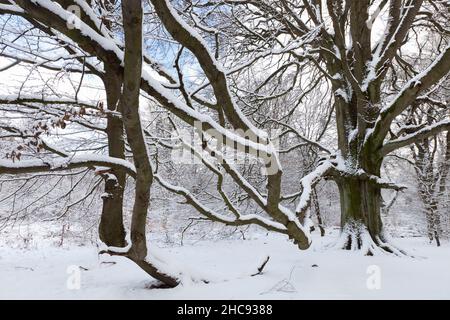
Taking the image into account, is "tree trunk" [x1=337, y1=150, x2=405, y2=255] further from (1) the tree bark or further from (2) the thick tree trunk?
(1) the tree bark

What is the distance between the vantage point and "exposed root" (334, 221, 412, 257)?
6.43 metres

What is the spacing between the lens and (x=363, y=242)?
653 centimetres

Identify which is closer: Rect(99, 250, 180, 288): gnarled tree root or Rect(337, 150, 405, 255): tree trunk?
Rect(99, 250, 180, 288): gnarled tree root

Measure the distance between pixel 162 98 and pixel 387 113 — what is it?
4.42 m

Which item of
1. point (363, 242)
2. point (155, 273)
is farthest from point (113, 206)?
point (363, 242)

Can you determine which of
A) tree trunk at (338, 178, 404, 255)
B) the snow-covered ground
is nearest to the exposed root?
tree trunk at (338, 178, 404, 255)

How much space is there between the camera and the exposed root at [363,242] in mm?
6426

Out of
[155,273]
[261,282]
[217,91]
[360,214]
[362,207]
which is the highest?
[217,91]

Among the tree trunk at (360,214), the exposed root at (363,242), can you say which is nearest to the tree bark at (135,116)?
the exposed root at (363,242)

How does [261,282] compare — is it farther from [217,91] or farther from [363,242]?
[363,242]

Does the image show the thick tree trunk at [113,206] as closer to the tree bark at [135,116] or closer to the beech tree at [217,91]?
the beech tree at [217,91]

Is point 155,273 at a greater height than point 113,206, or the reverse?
point 113,206

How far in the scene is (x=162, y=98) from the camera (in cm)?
305
